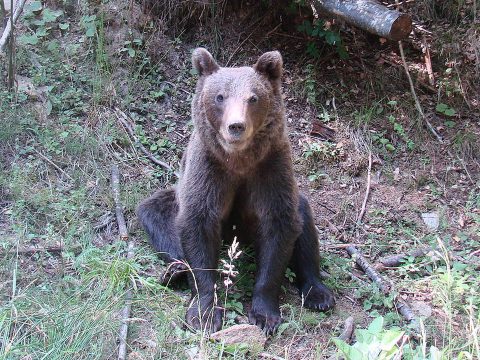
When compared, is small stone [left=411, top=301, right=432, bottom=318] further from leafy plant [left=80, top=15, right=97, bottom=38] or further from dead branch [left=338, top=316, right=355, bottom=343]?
leafy plant [left=80, top=15, right=97, bottom=38]

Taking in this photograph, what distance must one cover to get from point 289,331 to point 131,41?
14.8ft

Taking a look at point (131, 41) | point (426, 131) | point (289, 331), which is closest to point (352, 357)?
point (289, 331)

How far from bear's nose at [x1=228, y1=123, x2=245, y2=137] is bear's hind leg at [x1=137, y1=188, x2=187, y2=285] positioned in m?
1.33

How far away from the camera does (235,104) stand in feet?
14.8

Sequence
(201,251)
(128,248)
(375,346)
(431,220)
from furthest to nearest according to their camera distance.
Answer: (431,220)
(128,248)
(201,251)
(375,346)

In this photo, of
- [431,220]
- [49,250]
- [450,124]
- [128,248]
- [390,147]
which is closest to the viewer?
[49,250]

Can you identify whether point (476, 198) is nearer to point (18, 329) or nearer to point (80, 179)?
point (80, 179)

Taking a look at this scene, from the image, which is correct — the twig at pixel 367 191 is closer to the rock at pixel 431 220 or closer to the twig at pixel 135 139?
the rock at pixel 431 220

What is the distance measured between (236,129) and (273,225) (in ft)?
3.03

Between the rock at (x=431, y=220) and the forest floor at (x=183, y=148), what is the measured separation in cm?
2

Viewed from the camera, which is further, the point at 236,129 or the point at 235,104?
the point at 235,104

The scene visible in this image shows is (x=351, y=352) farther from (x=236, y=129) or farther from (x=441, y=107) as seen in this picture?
(x=441, y=107)

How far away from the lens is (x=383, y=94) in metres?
7.94

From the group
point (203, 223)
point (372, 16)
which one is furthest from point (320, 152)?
point (203, 223)
